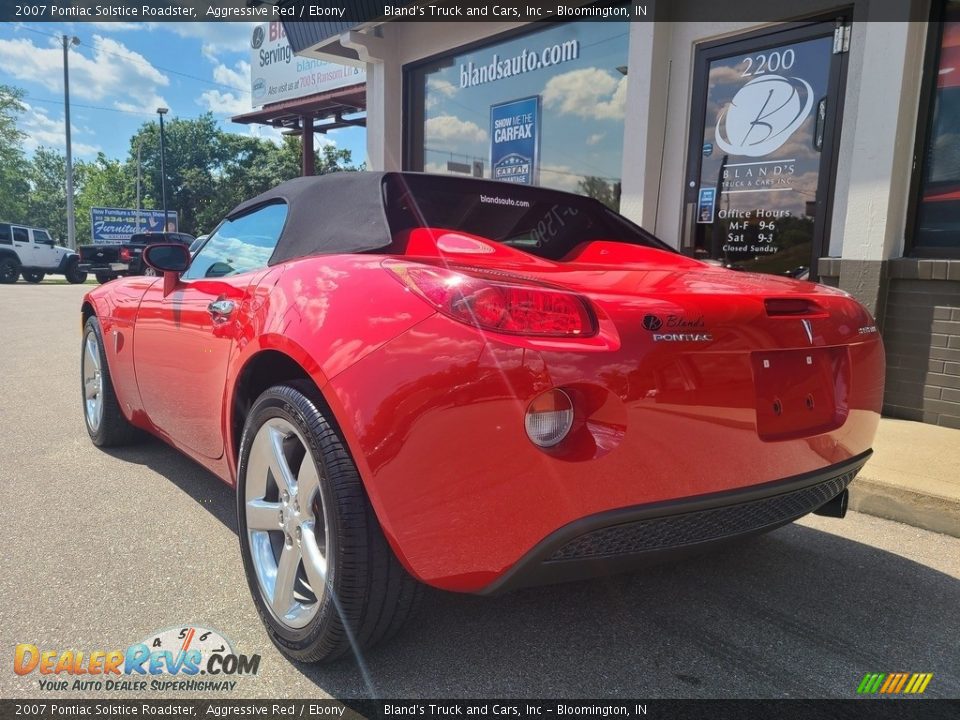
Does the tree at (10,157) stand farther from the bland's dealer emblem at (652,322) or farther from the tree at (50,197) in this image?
the bland's dealer emblem at (652,322)

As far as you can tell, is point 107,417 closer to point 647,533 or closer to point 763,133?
point 647,533

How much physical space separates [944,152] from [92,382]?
5589mm

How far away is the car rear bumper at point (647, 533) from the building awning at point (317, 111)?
14.2 metres

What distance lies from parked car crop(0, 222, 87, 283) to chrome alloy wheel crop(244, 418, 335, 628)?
85.0 ft

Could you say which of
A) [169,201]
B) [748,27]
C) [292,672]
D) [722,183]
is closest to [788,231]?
[722,183]

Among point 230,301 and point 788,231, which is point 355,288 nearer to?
point 230,301

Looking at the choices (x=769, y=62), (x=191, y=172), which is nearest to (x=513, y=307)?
(x=769, y=62)

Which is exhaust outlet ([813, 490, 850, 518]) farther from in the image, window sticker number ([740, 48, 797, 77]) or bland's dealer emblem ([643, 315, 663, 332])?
window sticker number ([740, 48, 797, 77])

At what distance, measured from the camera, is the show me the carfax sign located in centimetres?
1695

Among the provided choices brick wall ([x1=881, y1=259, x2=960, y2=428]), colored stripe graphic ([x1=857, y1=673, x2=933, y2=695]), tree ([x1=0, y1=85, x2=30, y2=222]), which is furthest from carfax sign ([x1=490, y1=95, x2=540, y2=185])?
tree ([x1=0, y1=85, x2=30, y2=222])

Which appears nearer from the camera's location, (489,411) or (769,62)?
(489,411)

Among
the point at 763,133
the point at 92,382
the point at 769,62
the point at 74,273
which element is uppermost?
the point at 769,62

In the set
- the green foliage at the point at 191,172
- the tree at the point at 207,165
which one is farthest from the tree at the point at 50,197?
the tree at the point at 207,165

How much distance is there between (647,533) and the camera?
1724 millimetres
